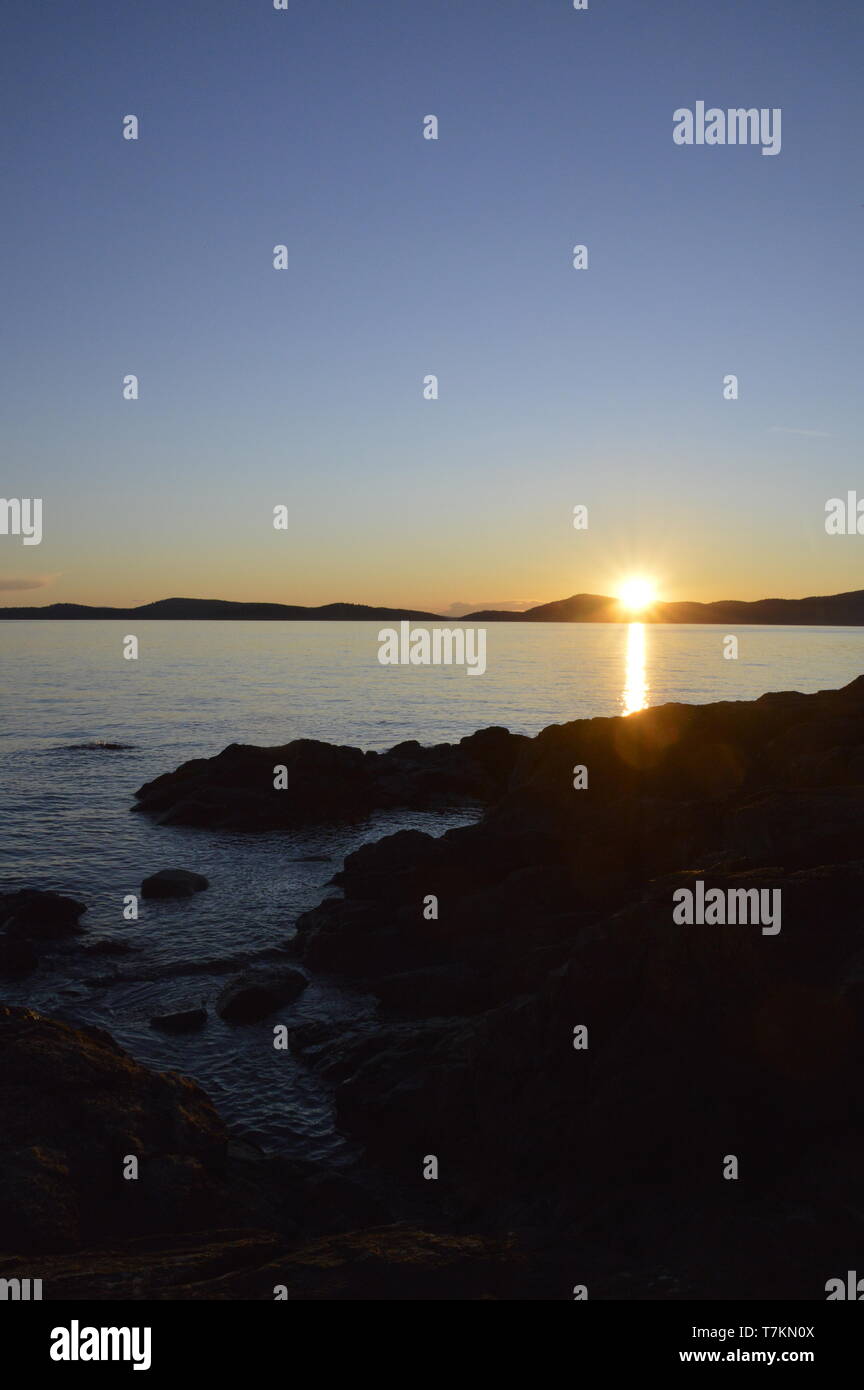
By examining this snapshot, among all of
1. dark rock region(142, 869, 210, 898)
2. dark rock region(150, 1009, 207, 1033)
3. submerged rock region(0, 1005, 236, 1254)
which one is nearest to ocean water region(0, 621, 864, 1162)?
dark rock region(150, 1009, 207, 1033)

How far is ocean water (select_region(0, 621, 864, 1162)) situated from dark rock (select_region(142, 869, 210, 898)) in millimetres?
789

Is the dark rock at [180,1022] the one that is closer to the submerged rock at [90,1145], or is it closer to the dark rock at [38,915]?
the submerged rock at [90,1145]

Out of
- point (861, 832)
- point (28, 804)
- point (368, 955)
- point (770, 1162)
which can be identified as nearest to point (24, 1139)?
point (770, 1162)

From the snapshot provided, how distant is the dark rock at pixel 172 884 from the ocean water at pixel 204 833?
0.79 metres

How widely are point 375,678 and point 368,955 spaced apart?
108504mm

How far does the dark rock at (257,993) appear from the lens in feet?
67.7

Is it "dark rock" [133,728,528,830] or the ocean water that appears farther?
"dark rock" [133,728,528,830]

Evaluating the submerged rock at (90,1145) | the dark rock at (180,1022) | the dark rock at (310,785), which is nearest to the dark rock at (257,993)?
the dark rock at (180,1022)

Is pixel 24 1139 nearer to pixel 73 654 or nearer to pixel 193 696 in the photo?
pixel 193 696

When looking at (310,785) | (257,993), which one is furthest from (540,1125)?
(310,785)

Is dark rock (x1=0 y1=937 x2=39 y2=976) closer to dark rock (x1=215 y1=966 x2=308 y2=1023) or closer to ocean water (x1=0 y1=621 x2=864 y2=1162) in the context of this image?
ocean water (x1=0 y1=621 x2=864 y2=1162)

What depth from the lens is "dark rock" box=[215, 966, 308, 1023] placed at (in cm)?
2062

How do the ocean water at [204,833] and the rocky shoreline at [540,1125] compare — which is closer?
the rocky shoreline at [540,1125]

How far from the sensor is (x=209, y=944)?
84.6 ft
